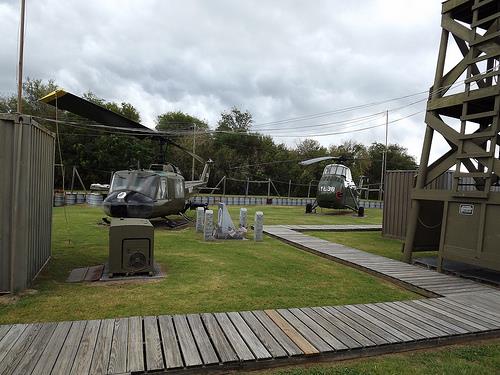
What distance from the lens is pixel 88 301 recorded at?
4.77 m

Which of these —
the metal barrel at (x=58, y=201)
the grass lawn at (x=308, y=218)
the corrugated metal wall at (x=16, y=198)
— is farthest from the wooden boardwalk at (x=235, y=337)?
the metal barrel at (x=58, y=201)

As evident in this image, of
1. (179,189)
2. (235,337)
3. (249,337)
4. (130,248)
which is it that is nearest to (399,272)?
(249,337)

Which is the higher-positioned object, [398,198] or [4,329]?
[398,198]

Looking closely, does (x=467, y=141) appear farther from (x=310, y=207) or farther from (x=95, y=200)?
(x=95, y=200)

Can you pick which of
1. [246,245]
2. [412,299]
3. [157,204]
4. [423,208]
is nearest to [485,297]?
[412,299]

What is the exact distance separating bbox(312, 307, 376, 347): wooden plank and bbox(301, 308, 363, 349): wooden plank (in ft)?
0.12

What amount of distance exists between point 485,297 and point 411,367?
292 centimetres

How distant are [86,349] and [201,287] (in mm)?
2428

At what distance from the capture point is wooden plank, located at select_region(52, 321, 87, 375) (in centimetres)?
289

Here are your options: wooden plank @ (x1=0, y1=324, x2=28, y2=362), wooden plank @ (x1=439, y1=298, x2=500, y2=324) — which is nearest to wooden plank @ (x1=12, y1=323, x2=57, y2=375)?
wooden plank @ (x1=0, y1=324, x2=28, y2=362)

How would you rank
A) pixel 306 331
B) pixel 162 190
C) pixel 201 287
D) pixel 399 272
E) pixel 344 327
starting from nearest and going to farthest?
pixel 306 331 → pixel 344 327 → pixel 201 287 → pixel 399 272 → pixel 162 190

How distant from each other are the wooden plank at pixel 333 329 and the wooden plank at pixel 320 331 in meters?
0.04

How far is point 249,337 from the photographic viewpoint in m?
3.59

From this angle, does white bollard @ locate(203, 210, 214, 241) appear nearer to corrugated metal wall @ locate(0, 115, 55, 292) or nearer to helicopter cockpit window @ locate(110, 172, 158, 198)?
helicopter cockpit window @ locate(110, 172, 158, 198)
